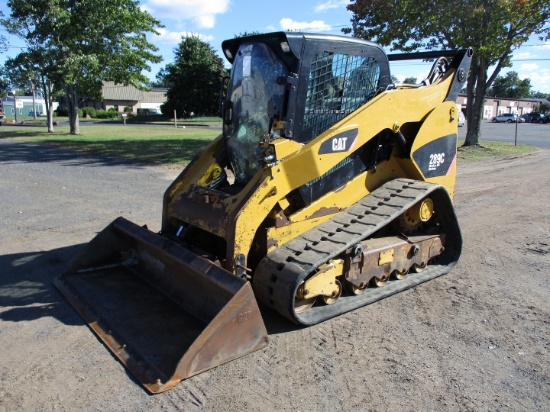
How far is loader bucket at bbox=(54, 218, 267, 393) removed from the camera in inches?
134

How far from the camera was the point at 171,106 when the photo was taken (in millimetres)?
44625

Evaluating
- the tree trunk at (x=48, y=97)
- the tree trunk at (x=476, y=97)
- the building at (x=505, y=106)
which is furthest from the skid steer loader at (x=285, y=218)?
the building at (x=505, y=106)

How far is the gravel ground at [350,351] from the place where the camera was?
10.3 ft

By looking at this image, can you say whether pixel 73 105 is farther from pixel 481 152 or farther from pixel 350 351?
Result: pixel 350 351

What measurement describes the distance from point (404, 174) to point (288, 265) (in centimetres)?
210

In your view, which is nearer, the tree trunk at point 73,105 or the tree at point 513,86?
the tree trunk at point 73,105

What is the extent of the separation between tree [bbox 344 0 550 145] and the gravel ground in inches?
406

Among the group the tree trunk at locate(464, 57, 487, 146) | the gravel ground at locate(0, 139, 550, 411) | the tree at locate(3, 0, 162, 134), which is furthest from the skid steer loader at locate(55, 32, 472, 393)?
the tree at locate(3, 0, 162, 134)

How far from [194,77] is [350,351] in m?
41.7

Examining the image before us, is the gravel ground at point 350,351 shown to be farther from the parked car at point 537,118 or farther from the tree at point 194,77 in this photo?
the parked car at point 537,118

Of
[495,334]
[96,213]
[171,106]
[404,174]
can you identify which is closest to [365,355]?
[495,334]

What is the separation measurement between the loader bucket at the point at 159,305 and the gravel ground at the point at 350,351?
12 centimetres

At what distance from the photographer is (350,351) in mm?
3771

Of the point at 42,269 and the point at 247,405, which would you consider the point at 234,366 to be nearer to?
the point at 247,405
